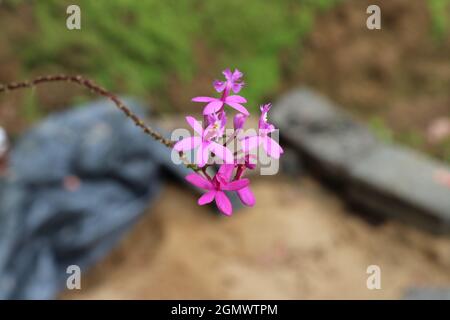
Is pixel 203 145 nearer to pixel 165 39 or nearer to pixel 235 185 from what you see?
pixel 235 185

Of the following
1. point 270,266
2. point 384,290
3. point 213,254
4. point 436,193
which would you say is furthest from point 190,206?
point 436,193

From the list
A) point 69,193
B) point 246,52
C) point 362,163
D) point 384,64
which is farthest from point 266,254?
point 384,64

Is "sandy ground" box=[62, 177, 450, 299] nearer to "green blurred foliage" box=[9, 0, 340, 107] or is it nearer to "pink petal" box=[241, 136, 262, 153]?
"green blurred foliage" box=[9, 0, 340, 107]

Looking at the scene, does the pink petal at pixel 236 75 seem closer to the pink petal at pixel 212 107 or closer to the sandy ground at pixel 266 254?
the pink petal at pixel 212 107

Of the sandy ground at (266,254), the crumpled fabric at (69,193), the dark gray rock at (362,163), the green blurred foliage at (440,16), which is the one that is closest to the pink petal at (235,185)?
the crumpled fabric at (69,193)

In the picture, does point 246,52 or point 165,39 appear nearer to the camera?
point 165,39

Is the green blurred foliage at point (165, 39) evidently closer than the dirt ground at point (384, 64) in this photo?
Yes
